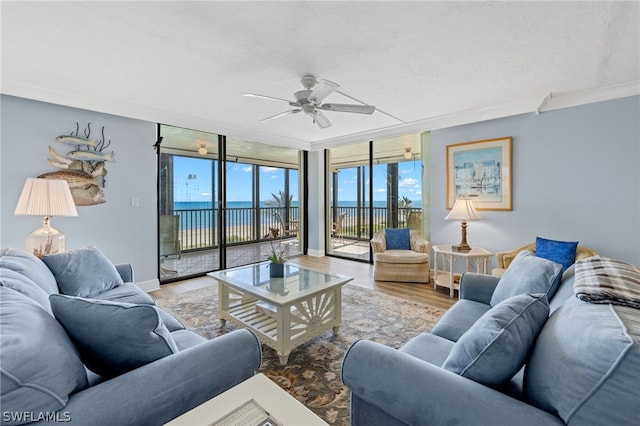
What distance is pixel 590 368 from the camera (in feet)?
2.40

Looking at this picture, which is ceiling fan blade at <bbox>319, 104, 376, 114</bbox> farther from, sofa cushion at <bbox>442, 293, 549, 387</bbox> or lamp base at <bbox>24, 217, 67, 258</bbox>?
lamp base at <bbox>24, 217, 67, 258</bbox>

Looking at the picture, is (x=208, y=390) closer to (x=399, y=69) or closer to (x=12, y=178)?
(x=399, y=69)

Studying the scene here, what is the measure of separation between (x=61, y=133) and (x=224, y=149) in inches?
79.0

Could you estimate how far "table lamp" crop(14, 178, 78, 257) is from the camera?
2.39 m

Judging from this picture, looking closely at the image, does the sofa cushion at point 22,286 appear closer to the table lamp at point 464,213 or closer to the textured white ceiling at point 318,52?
the textured white ceiling at point 318,52

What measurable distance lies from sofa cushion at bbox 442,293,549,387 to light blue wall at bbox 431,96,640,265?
119 inches

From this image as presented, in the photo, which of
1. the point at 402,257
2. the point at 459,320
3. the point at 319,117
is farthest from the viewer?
the point at 402,257

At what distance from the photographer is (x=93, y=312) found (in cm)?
98

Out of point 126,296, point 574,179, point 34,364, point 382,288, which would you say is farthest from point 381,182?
point 34,364

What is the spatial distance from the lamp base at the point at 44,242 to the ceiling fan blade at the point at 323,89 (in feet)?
9.14

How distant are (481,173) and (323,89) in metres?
2.70

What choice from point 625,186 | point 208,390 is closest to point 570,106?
point 625,186

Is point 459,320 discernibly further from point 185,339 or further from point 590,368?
point 185,339

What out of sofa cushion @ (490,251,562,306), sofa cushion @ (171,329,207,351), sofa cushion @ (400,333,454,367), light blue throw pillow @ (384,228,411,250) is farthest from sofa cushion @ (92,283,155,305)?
light blue throw pillow @ (384,228,411,250)
